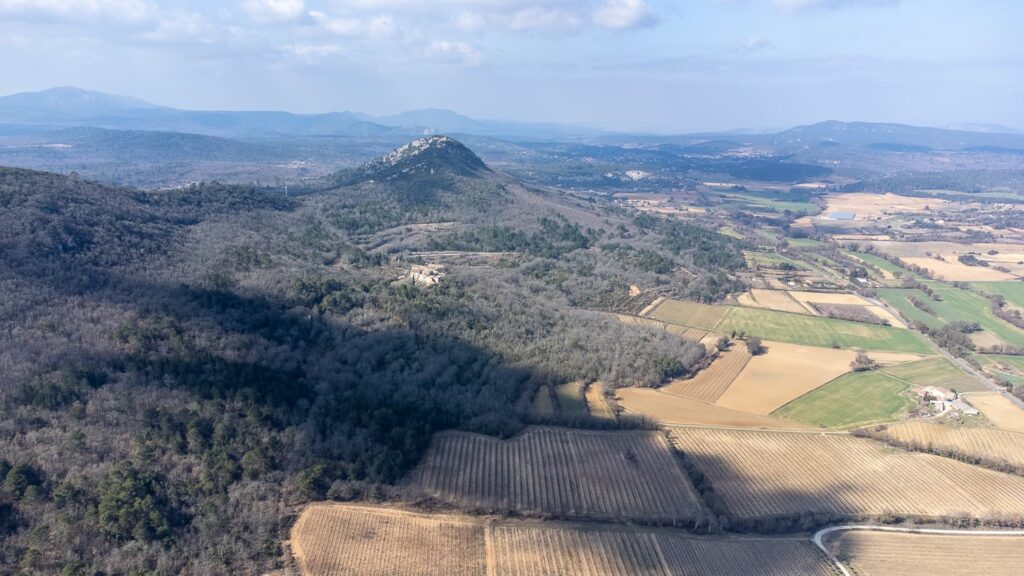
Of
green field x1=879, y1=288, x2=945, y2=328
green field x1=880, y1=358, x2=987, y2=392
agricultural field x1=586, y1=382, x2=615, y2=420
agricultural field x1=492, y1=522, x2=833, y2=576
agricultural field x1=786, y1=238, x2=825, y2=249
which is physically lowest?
agricultural field x1=492, y1=522, x2=833, y2=576

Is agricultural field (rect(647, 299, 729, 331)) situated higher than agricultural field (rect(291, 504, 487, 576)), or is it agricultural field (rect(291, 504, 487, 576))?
agricultural field (rect(647, 299, 729, 331))

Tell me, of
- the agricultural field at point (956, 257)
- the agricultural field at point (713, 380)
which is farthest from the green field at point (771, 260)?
the agricultural field at point (713, 380)

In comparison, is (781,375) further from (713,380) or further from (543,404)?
(543,404)

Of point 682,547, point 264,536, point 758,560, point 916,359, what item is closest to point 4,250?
point 264,536

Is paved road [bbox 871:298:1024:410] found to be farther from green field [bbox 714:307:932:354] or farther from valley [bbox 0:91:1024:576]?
green field [bbox 714:307:932:354]

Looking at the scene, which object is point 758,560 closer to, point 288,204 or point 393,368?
point 393,368

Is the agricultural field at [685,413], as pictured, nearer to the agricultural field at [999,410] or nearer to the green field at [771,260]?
the agricultural field at [999,410]

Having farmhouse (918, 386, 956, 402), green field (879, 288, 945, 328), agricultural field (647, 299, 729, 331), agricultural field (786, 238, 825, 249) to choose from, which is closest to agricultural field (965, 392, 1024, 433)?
farmhouse (918, 386, 956, 402)
